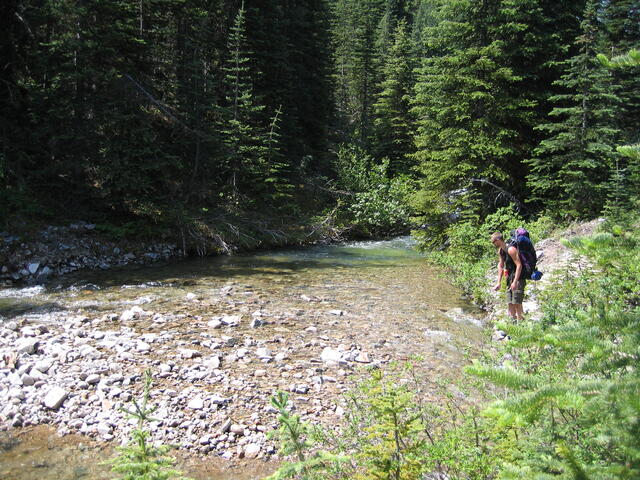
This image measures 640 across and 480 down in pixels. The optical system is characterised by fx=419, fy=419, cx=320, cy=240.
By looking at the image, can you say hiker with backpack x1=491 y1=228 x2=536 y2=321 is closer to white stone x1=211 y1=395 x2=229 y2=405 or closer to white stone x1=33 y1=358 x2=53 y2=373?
white stone x1=211 y1=395 x2=229 y2=405

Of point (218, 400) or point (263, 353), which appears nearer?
point (218, 400)

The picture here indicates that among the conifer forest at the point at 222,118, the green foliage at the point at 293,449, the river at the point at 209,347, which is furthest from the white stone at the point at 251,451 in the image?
the conifer forest at the point at 222,118

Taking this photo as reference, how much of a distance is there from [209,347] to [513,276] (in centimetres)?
538

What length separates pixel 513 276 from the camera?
24.5 ft

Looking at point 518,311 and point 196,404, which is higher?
point 518,311

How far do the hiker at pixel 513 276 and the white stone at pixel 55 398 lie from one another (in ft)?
22.6

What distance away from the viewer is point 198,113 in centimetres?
1794

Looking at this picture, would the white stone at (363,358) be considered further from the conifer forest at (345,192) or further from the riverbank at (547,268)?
the riverbank at (547,268)

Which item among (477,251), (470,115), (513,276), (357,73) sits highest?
(357,73)

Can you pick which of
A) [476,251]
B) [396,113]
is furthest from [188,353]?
[396,113]

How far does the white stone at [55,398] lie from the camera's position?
5109 mm

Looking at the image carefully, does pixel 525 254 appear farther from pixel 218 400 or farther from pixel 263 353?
pixel 218 400

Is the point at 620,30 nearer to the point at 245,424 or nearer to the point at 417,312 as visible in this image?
the point at 417,312

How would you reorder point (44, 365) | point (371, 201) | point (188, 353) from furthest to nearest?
point (371, 201), point (188, 353), point (44, 365)
